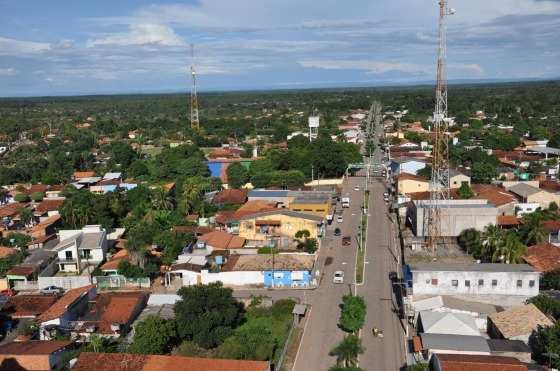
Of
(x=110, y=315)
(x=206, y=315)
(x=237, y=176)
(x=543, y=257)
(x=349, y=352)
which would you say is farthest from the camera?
(x=237, y=176)

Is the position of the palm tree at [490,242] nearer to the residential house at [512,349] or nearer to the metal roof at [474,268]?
the metal roof at [474,268]

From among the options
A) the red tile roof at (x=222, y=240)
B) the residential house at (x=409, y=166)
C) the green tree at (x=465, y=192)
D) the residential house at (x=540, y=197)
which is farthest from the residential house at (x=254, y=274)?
the residential house at (x=409, y=166)

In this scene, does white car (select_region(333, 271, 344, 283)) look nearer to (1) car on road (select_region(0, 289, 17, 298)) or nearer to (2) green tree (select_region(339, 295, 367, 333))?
(2) green tree (select_region(339, 295, 367, 333))

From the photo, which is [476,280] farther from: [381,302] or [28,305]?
[28,305]

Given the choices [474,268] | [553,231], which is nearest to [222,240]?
[474,268]

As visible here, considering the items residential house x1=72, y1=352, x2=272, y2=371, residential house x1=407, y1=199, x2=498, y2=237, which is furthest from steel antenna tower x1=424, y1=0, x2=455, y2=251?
residential house x1=72, y1=352, x2=272, y2=371
